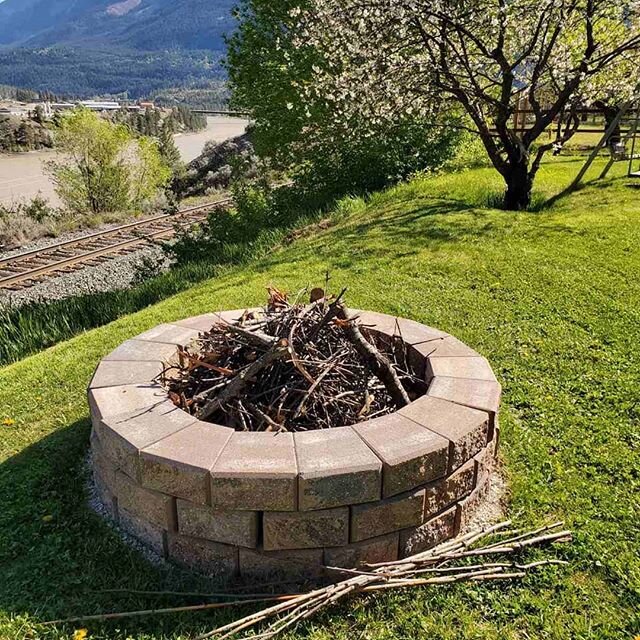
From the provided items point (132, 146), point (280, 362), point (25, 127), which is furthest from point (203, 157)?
point (280, 362)

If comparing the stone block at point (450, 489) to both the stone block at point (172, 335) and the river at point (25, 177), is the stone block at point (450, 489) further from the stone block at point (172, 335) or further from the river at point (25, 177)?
the river at point (25, 177)

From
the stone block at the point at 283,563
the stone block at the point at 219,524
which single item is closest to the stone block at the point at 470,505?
the stone block at the point at 283,563

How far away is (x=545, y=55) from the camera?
26.4ft

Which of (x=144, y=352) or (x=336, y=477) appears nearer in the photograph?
(x=336, y=477)

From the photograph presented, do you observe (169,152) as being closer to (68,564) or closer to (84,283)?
(84,283)

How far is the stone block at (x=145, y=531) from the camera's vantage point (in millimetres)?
2617

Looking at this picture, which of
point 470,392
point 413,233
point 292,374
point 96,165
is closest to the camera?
point 470,392

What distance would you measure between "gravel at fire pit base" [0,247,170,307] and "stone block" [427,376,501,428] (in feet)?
23.5

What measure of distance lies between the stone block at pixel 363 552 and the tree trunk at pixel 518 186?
23.5ft

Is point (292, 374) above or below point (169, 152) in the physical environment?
above

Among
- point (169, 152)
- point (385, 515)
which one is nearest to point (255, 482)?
point (385, 515)

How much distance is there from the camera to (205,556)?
2527mm

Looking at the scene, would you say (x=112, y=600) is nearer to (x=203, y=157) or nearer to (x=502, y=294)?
(x=502, y=294)

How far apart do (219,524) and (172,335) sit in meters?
1.50
